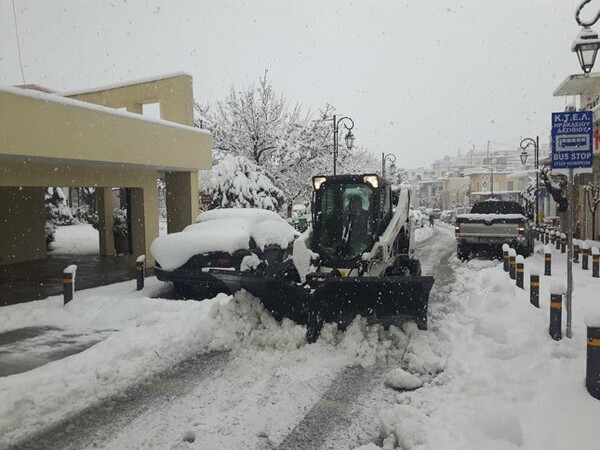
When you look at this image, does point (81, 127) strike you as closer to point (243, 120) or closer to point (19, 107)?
point (19, 107)

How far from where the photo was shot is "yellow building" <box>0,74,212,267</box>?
908 cm

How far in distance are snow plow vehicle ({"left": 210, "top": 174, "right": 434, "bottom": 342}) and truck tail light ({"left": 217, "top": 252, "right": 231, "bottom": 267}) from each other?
62.2 inches

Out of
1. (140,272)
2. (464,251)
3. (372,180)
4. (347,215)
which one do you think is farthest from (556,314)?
(464,251)

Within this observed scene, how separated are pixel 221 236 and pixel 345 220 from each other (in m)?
2.71

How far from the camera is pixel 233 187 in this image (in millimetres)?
20125

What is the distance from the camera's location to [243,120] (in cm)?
2612

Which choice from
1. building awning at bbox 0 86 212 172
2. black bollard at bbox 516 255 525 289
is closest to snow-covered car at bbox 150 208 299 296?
building awning at bbox 0 86 212 172

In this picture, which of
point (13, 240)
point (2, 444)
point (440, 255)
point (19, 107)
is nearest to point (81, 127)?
point (19, 107)

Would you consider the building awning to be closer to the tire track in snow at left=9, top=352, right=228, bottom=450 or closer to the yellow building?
the yellow building

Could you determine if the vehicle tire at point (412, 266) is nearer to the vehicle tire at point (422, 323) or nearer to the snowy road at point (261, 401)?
the vehicle tire at point (422, 323)

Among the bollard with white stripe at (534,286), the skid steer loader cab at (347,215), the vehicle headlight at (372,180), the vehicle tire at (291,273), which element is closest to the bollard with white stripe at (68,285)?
the vehicle tire at (291,273)

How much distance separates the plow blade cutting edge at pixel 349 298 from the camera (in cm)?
637

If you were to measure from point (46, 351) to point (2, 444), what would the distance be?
2.70 metres

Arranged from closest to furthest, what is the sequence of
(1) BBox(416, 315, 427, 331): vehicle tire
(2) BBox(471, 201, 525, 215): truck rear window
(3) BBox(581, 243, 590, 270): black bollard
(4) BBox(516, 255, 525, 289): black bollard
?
1. (1) BBox(416, 315, 427, 331): vehicle tire
2. (4) BBox(516, 255, 525, 289): black bollard
3. (3) BBox(581, 243, 590, 270): black bollard
4. (2) BBox(471, 201, 525, 215): truck rear window
